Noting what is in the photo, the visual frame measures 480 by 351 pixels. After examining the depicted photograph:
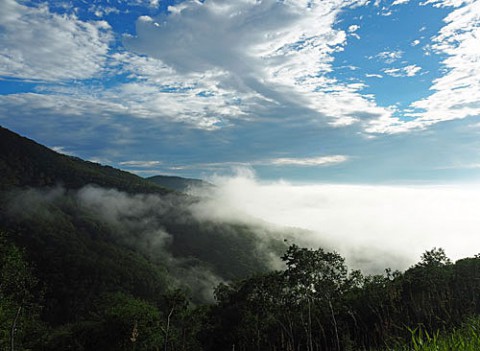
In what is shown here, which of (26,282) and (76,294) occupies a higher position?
(26,282)

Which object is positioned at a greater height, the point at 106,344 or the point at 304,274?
the point at 304,274

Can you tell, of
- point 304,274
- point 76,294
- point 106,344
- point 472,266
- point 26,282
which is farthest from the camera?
point 76,294

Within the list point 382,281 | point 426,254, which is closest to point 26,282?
point 382,281

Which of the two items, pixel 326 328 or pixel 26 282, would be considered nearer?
pixel 26 282

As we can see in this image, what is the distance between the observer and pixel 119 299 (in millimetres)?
81688

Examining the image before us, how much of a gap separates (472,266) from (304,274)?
25441 mm

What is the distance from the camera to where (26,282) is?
125 ft

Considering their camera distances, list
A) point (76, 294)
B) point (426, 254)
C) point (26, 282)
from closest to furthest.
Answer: point (26, 282), point (426, 254), point (76, 294)

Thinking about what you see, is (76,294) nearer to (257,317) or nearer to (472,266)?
(257,317)

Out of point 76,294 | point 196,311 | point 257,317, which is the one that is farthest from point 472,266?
point 76,294

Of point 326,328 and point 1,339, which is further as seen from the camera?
point 326,328

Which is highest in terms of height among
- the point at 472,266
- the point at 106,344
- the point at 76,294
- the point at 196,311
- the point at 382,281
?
the point at 472,266

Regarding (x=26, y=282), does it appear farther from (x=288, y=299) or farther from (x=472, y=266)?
(x=472, y=266)

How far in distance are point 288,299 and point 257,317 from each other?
634 cm
